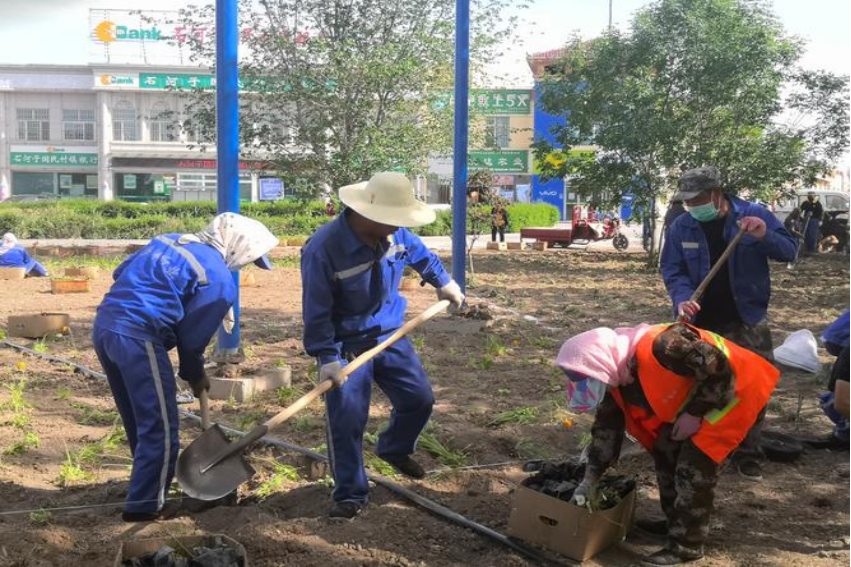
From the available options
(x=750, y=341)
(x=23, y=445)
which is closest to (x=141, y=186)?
(x=23, y=445)

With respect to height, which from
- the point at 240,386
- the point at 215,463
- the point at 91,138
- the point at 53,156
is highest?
the point at 91,138

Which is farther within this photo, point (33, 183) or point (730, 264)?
point (33, 183)

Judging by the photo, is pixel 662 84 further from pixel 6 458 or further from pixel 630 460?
pixel 6 458

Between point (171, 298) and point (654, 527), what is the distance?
2.50 metres

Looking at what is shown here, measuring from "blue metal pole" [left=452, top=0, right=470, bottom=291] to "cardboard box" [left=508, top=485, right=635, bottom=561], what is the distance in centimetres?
596

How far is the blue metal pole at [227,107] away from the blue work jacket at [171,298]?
286 centimetres

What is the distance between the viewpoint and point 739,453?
4797 millimetres

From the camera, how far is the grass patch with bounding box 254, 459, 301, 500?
437cm

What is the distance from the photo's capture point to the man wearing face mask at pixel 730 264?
4.68 m

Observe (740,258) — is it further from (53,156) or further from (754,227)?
(53,156)

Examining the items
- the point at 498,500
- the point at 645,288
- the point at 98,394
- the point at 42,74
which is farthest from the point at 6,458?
the point at 42,74

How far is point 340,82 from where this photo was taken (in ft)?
41.0

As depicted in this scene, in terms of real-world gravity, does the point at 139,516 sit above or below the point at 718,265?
below

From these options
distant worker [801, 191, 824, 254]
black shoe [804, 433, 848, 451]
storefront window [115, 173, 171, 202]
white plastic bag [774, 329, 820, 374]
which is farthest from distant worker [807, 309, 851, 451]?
storefront window [115, 173, 171, 202]
